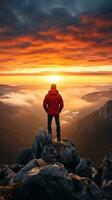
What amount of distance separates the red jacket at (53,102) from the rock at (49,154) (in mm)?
4752

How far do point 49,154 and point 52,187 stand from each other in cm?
1783

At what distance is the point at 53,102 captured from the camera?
140ft

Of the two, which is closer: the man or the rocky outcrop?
the rocky outcrop

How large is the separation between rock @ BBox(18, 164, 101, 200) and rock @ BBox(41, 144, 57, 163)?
16.5 meters

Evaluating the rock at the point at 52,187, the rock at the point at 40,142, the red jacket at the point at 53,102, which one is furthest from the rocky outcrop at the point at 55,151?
the rock at the point at 52,187

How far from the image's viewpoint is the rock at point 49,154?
1646 inches

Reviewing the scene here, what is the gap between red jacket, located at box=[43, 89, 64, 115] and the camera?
139 ft

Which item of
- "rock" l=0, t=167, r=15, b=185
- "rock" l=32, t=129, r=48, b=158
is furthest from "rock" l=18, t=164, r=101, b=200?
"rock" l=32, t=129, r=48, b=158

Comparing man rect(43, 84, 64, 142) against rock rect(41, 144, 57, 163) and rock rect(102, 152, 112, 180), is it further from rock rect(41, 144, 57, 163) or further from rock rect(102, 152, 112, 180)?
rock rect(102, 152, 112, 180)

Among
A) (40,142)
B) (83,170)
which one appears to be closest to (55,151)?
(40,142)

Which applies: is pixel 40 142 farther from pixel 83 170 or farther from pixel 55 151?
pixel 83 170

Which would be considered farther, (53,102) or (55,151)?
(55,151)

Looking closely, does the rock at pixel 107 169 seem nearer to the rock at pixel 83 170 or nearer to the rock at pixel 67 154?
the rock at pixel 83 170

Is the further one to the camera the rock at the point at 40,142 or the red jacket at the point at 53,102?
the rock at the point at 40,142
